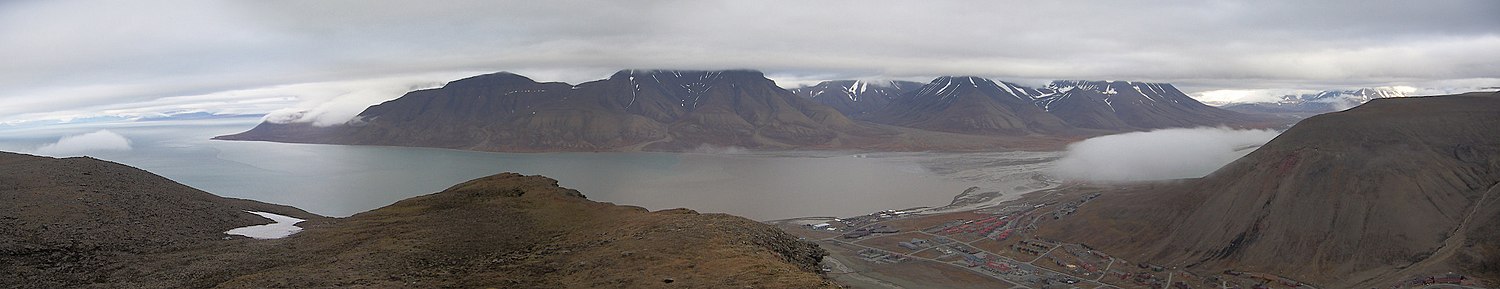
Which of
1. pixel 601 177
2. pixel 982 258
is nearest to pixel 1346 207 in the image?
pixel 982 258

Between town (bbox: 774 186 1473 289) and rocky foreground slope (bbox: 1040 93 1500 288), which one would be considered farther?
town (bbox: 774 186 1473 289)

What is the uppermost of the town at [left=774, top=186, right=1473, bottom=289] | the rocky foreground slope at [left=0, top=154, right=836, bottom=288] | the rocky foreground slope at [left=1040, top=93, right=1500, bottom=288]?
the rocky foreground slope at [left=0, top=154, right=836, bottom=288]

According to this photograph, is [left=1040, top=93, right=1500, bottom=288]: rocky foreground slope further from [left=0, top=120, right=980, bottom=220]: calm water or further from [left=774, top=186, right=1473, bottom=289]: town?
[left=0, top=120, right=980, bottom=220]: calm water

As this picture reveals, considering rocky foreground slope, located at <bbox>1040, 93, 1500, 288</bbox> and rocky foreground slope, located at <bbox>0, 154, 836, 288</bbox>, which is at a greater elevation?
rocky foreground slope, located at <bbox>0, 154, 836, 288</bbox>

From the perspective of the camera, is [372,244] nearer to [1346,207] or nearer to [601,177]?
[1346,207]

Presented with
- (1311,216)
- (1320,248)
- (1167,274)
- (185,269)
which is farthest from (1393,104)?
(185,269)

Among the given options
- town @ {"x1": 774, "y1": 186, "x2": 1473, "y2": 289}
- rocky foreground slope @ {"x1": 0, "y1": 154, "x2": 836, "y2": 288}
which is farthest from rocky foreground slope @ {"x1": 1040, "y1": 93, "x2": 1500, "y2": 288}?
rocky foreground slope @ {"x1": 0, "y1": 154, "x2": 836, "y2": 288}

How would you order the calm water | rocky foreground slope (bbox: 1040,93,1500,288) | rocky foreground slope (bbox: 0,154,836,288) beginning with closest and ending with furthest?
rocky foreground slope (bbox: 0,154,836,288)
rocky foreground slope (bbox: 1040,93,1500,288)
the calm water
